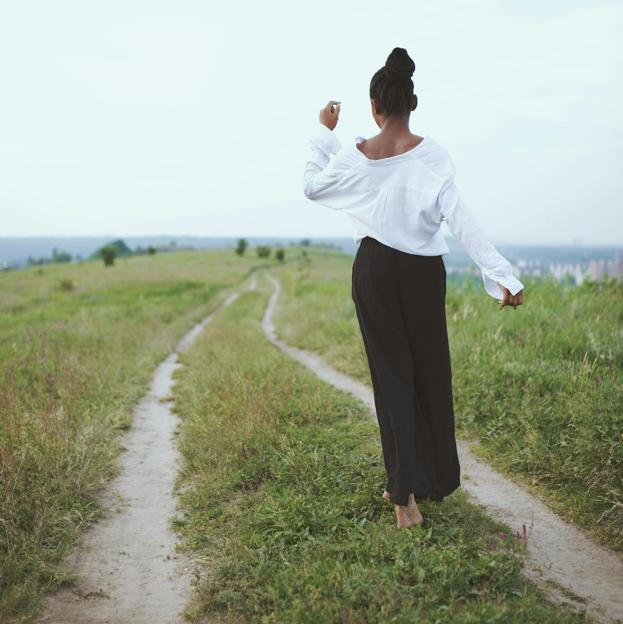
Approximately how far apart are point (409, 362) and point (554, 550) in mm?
1633

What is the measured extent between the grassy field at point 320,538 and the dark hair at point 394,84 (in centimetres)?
270

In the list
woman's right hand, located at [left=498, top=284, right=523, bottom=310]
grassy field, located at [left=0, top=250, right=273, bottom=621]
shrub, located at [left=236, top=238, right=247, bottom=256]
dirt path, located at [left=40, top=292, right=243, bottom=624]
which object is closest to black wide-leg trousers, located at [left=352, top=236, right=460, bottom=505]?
woman's right hand, located at [left=498, top=284, right=523, bottom=310]

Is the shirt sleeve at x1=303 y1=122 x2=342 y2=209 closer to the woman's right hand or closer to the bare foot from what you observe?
the woman's right hand

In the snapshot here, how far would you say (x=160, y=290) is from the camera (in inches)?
1048

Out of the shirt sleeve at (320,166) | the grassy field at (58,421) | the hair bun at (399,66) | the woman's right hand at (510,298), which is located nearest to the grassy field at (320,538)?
the grassy field at (58,421)

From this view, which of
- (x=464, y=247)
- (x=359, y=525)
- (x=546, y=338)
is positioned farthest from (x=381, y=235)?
(x=546, y=338)

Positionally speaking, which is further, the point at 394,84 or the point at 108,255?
the point at 108,255

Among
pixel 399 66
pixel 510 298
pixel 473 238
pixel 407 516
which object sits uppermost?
pixel 399 66

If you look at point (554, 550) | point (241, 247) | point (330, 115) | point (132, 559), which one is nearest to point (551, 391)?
point (554, 550)

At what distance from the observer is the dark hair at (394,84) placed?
363 cm

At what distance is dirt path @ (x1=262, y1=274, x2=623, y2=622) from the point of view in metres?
3.46

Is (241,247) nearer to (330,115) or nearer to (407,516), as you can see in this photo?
(330,115)

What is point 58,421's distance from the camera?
571cm

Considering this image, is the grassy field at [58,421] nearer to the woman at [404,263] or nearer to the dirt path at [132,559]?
the dirt path at [132,559]
